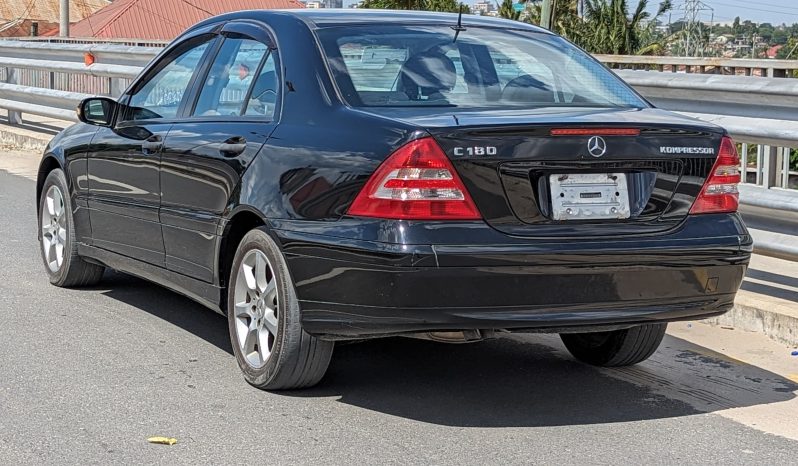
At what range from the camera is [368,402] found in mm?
5219

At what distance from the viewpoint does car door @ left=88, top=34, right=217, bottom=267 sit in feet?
20.2

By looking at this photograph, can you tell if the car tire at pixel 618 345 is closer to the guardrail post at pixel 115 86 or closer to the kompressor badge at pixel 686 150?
the kompressor badge at pixel 686 150

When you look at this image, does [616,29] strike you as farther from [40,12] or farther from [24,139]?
[24,139]

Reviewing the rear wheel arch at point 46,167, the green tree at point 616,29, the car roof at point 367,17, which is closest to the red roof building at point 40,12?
the green tree at point 616,29

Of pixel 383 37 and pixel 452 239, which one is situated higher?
pixel 383 37

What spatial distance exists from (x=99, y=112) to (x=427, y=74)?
2.07 metres

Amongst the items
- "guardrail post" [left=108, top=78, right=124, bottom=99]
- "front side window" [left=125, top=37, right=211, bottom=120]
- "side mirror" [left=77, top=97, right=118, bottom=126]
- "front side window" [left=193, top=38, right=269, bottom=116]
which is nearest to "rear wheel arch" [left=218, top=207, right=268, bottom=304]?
"front side window" [left=193, top=38, right=269, bottom=116]

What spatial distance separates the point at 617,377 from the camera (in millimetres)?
5742

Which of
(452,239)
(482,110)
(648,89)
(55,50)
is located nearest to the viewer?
(452,239)

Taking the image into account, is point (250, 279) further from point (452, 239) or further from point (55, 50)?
point (55, 50)

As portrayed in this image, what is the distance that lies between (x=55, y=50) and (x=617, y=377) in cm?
1098

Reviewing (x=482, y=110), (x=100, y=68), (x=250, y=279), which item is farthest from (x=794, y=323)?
(x=100, y=68)

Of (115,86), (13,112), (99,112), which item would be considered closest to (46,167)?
(99,112)

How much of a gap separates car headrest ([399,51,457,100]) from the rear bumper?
75 centimetres
